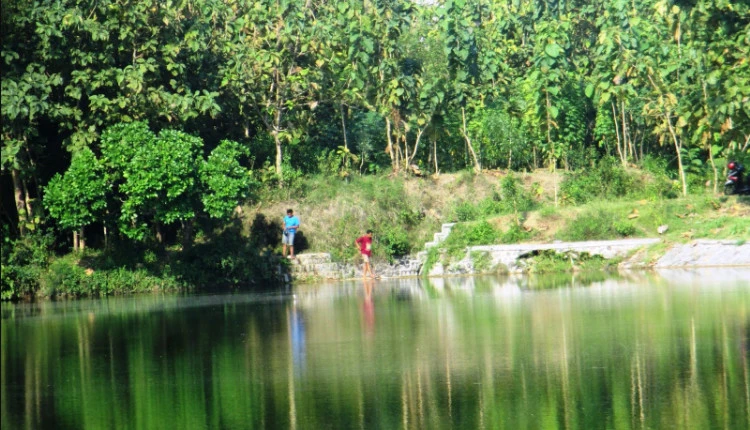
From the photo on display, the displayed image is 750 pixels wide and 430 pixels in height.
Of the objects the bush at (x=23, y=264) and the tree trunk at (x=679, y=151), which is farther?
the tree trunk at (x=679, y=151)

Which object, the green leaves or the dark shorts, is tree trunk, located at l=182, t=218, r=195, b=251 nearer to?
the dark shorts

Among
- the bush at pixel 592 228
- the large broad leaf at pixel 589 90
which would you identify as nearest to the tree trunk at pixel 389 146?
the large broad leaf at pixel 589 90

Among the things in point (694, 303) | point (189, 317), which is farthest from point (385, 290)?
point (694, 303)

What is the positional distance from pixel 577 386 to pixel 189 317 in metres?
9.86

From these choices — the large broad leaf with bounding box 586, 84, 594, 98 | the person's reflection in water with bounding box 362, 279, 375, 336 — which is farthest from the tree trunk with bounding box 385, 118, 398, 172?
the person's reflection in water with bounding box 362, 279, 375, 336

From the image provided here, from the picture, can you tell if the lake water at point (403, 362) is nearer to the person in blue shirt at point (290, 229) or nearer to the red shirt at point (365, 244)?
the red shirt at point (365, 244)

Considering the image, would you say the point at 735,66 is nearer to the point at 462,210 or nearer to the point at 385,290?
the point at 462,210

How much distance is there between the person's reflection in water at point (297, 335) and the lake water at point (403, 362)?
4cm

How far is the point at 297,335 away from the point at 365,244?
1051cm

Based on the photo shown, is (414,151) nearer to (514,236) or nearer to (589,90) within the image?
(514,236)

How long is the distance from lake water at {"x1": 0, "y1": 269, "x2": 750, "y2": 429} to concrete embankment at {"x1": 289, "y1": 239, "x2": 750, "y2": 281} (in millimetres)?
2717

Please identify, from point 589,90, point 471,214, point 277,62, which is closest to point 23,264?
point 277,62

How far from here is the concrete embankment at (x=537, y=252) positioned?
2339 centimetres

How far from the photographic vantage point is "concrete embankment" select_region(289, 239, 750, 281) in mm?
23391
